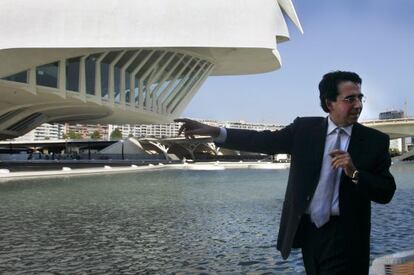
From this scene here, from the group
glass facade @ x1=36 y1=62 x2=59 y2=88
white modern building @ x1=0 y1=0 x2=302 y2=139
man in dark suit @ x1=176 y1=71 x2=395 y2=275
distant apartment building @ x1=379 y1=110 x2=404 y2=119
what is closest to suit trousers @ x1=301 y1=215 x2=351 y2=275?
man in dark suit @ x1=176 y1=71 x2=395 y2=275

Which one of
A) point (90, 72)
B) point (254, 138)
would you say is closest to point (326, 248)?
point (254, 138)

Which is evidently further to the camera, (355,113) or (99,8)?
(99,8)

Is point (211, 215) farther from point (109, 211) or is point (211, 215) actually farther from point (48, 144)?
point (48, 144)

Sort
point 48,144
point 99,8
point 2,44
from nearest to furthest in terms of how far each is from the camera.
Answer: point 2,44 → point 99,8 → point 48,144

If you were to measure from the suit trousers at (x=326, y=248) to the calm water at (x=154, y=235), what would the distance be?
3.19 m

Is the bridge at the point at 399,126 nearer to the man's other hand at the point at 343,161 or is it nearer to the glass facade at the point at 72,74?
the glass facade at the point at 72,74

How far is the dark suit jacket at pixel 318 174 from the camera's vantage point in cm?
245

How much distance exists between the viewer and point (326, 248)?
251 centimetres

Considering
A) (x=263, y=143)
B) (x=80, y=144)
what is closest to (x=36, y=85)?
(x=263, y=143)

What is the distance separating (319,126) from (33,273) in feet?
14.1

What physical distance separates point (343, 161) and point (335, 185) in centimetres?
27

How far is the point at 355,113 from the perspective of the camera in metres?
2.51

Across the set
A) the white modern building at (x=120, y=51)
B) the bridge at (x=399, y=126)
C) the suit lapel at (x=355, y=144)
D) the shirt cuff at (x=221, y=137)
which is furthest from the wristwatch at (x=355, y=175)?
the bridge at (x=399, y=126)

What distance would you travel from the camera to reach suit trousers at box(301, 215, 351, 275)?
247cm
